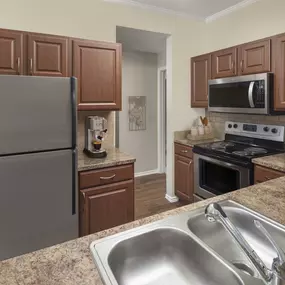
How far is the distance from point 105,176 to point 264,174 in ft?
4.61

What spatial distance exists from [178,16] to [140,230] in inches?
123

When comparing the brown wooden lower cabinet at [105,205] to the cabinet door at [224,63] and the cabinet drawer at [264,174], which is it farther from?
the cabinet door at [224,63]

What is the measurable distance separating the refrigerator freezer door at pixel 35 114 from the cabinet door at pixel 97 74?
52 centimetres

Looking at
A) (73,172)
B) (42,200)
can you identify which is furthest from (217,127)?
(42,200)

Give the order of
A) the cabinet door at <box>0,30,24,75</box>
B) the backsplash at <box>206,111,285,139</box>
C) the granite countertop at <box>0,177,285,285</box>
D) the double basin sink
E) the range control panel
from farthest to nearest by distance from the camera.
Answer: the backsplash at <box>206,111,285,139</box> < the range control panel < the cabinet door at <box>0,30,24,75</box> < the double basin sink < the granite countertop at <box>0,177,285,285</box>

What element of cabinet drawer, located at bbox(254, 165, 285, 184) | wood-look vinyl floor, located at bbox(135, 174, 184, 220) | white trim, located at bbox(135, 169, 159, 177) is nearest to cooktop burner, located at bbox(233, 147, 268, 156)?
cabinet drawer, located at bbox(254, 165, 285, 184)

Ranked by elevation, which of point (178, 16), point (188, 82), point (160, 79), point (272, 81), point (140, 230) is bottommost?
point (140, 230)

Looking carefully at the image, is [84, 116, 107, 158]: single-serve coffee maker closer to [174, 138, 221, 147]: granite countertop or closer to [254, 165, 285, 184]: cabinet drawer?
[174, 138, 221, 147]: granite countertop

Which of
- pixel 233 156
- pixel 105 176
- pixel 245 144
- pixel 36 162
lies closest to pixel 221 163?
pixel 233 156

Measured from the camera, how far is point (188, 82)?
3.50 m

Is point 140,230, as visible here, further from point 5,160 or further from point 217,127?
point 217,127

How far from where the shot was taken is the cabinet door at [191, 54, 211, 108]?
3199mm

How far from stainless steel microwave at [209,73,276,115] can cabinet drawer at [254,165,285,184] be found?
59cm

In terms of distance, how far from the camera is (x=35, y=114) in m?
1.71
